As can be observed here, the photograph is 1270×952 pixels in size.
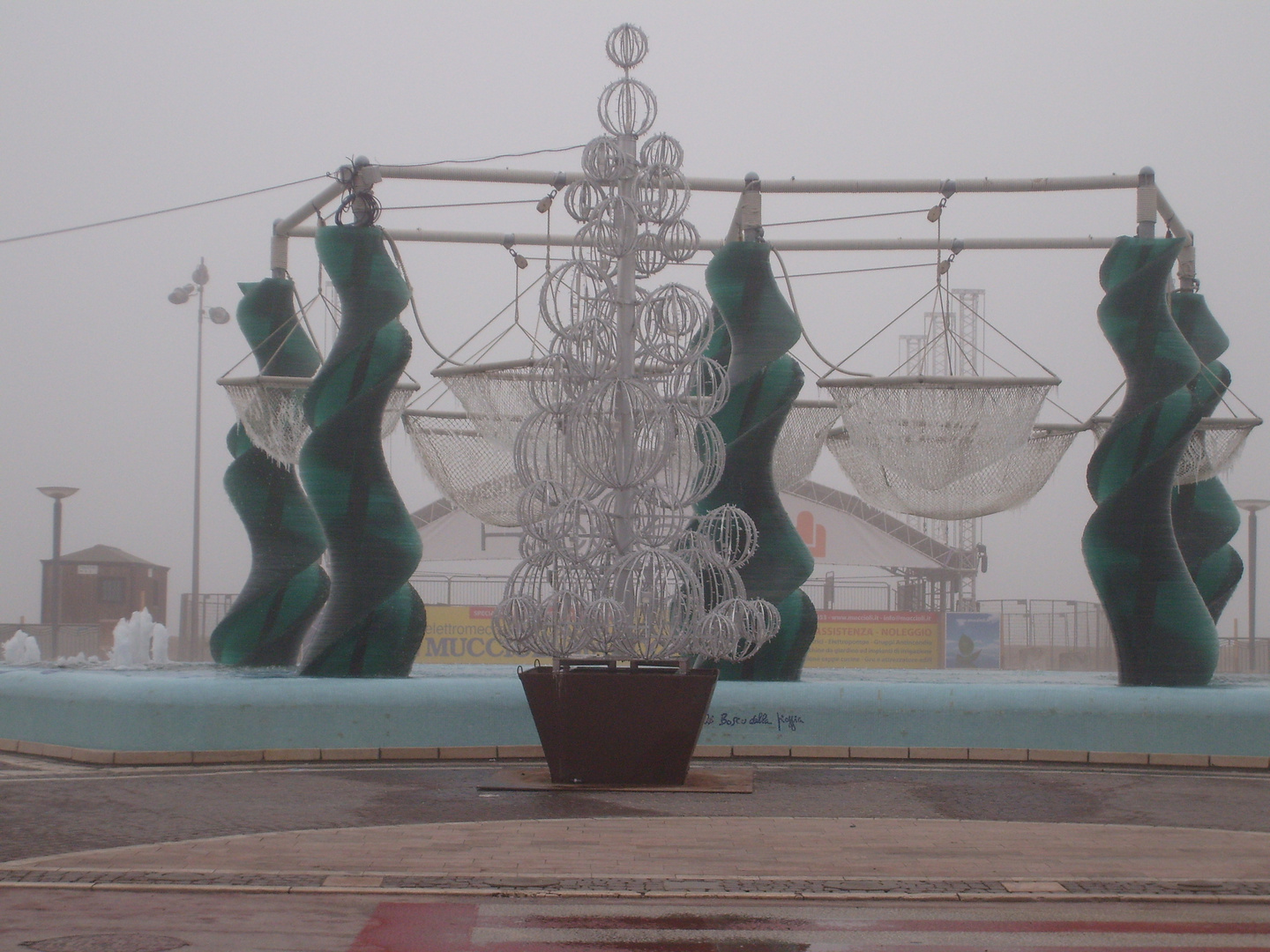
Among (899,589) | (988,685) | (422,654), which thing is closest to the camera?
A: (988,685)

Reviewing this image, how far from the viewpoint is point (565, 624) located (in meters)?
10.7

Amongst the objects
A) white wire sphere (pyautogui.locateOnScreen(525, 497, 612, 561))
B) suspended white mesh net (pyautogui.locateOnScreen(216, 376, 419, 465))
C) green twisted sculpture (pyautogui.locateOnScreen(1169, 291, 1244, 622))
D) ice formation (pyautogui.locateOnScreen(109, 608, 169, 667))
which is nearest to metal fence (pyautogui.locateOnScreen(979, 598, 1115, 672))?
green twisted sculpture (pyautogui.locateOnScreen(1169, 291, 1244, 622))

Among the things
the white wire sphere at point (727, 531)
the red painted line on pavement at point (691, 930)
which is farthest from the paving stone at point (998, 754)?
the red painted line on pavement at point (691, 930)

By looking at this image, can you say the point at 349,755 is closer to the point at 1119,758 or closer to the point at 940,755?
the point at 940,755

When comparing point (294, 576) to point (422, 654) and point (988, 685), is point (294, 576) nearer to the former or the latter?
point (988, 685)

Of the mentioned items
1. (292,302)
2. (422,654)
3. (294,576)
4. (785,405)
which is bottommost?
(422,654)

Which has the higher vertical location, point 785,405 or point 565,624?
point 785,405

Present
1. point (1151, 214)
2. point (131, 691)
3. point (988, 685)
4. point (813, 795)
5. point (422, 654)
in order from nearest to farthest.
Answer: point (813, 795) → point (131, 691) → point (988, 685) → point (1151, 214) → point (422, 654)

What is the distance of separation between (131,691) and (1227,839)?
29.3ft

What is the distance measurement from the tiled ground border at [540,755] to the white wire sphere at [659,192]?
4818 millimetres

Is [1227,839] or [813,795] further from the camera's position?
[813,795]

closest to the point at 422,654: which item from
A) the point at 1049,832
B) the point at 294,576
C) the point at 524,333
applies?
Answer: the point at 294,576

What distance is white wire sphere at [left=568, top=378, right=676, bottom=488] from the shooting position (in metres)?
11.3

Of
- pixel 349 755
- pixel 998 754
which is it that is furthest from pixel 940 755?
pixel 349 755
